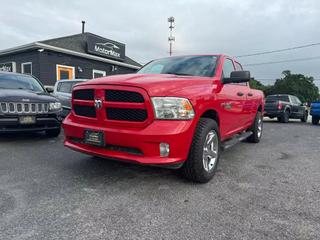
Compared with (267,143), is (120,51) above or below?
above

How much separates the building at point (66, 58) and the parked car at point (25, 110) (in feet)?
28.6

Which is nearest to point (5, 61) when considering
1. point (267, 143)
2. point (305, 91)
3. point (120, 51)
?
point (120, 51)

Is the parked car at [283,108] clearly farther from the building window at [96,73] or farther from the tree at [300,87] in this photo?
the tree at [300,87]

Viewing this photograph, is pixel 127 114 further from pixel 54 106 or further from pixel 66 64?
pixel 66 64

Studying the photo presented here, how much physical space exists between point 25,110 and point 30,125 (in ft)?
1.07

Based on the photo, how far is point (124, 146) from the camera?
2979mm

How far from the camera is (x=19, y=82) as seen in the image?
6.50 m

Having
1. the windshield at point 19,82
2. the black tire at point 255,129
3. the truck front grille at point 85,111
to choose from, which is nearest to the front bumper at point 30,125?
the windshield at point 19,82

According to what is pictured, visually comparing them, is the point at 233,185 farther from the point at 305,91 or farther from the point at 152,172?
the point at 305,91

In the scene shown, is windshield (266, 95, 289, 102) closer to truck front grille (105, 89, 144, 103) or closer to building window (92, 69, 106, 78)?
building window (92, 69, 106, 78)

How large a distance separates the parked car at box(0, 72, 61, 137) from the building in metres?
8.72

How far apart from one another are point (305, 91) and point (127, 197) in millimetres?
70834

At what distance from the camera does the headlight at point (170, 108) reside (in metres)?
2.89

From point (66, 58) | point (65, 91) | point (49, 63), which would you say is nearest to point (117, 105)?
point (65, 91)
